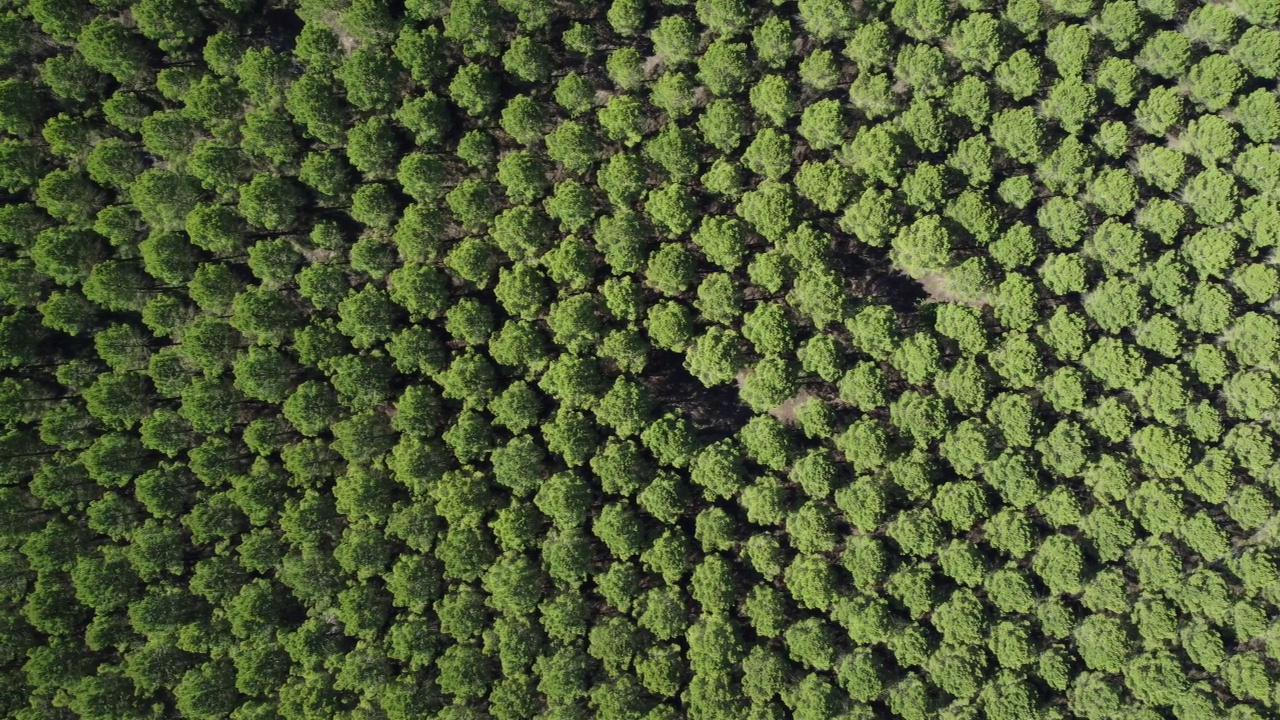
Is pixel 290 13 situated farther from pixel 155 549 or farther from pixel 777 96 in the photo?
pixel 155 549

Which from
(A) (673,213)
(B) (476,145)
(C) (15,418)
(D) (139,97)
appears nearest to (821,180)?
(A) (673,213)

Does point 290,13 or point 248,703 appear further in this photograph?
point 290,13

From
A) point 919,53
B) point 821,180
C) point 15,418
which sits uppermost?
point 919,53

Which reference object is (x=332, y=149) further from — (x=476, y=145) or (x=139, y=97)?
(x=139, y=97)

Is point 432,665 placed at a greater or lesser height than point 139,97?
lesser

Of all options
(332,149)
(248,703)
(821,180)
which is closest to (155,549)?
(248,703)

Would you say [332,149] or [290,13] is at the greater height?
[290,13]
